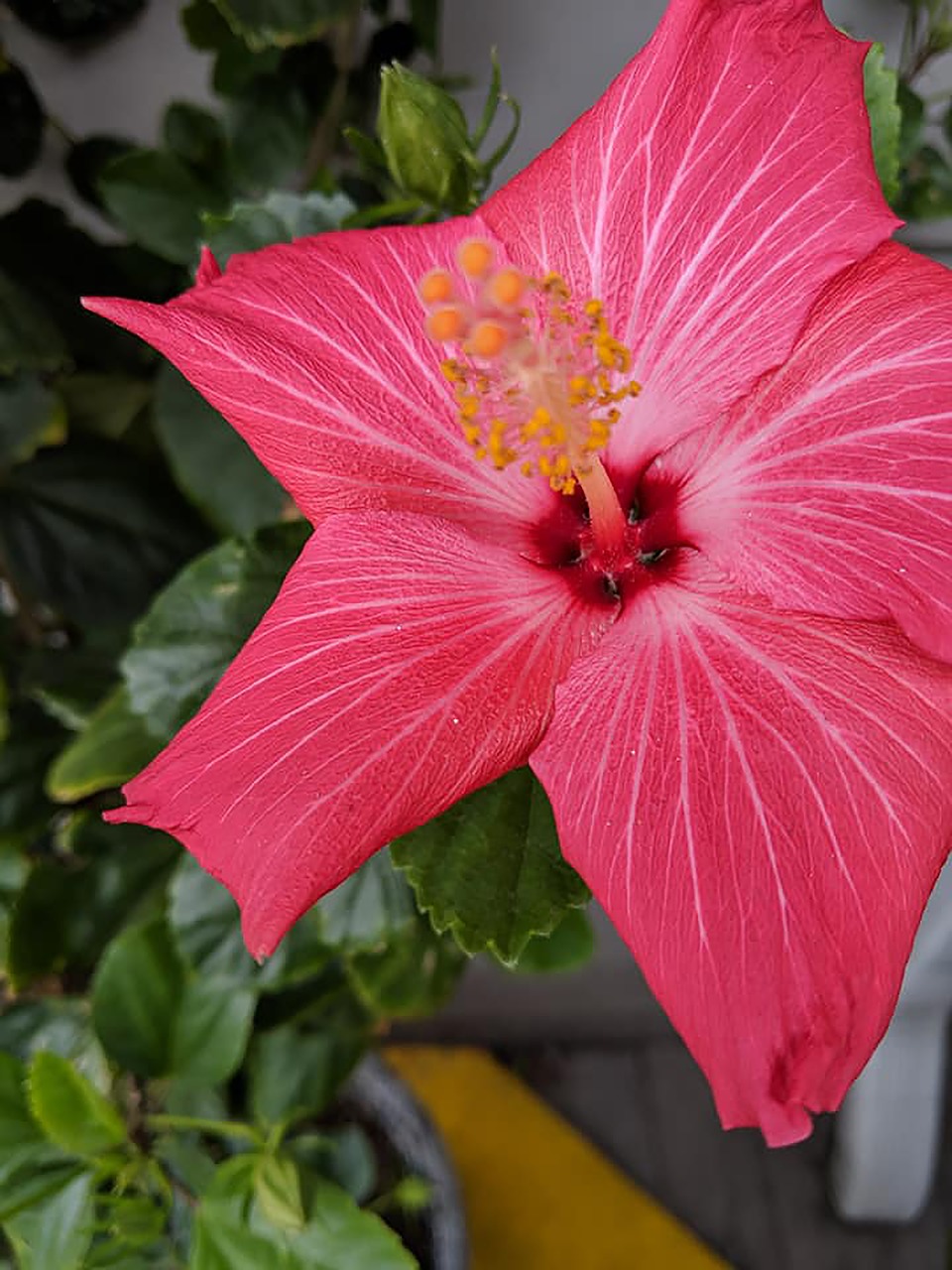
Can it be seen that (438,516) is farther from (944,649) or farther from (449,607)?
(944,649)

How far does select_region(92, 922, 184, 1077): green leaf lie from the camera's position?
79cm

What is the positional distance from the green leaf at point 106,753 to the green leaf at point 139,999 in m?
0.11

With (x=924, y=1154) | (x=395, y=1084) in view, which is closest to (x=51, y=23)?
(x=395, y=1084)

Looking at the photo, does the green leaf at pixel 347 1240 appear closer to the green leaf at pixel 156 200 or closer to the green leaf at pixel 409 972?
the green leaf at pixel 409 972

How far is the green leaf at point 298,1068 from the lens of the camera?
3.06 feet

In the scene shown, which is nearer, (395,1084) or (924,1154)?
(395,1084)

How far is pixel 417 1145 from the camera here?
1173mm

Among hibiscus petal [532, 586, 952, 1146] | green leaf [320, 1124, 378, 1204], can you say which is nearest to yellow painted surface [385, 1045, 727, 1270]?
green leaf [320, 1124, 378, 1204]

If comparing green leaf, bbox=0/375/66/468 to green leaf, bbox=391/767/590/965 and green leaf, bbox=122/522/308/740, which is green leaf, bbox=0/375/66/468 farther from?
green leaf, bbox=391/767/590/965

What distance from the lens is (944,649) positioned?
1.28 feet

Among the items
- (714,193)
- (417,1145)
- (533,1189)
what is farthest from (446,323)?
(533,1189)

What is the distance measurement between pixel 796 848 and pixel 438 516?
192 mm

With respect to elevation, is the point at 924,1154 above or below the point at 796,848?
below

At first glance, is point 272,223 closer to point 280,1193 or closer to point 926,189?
point 926,189
